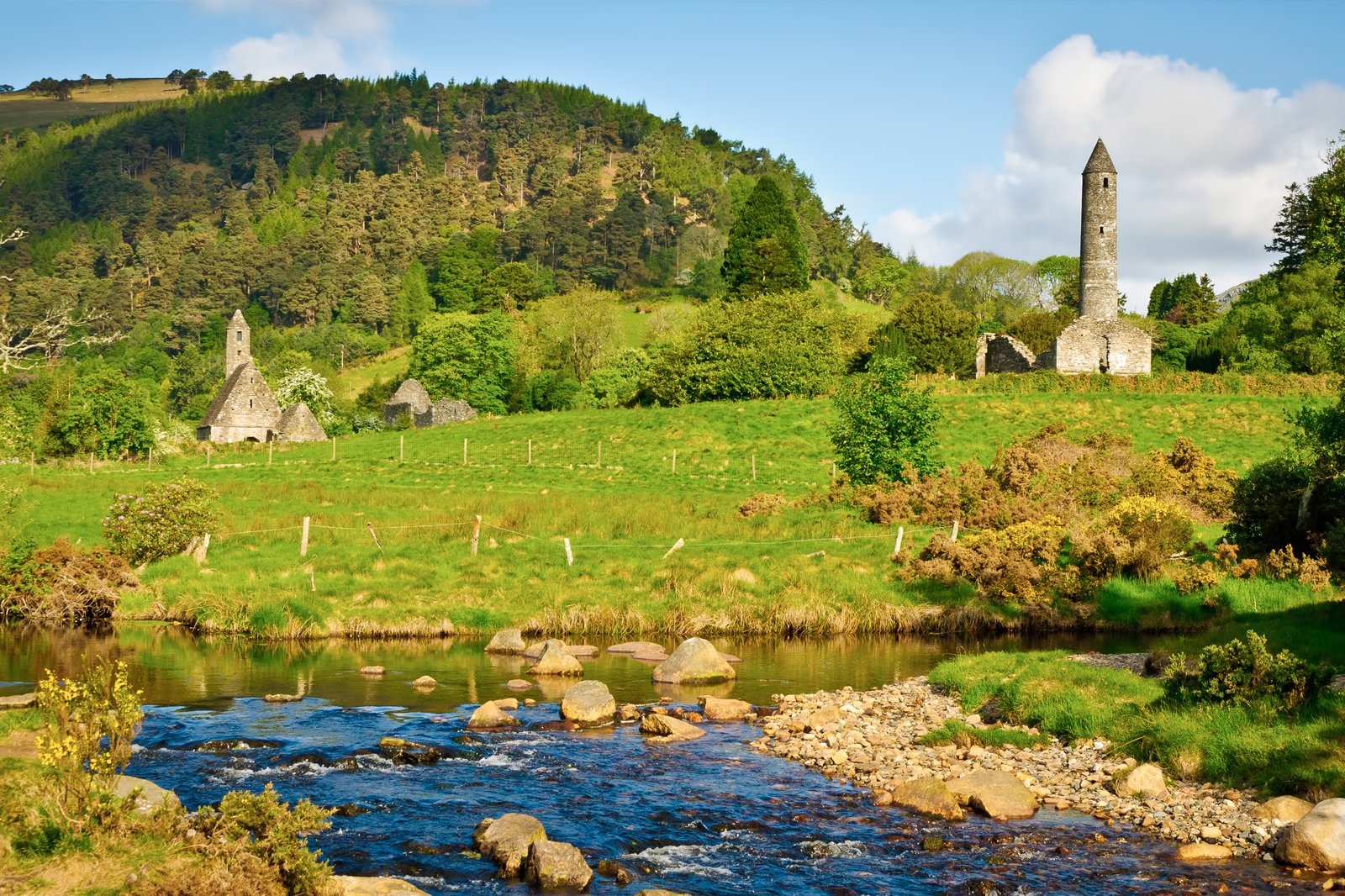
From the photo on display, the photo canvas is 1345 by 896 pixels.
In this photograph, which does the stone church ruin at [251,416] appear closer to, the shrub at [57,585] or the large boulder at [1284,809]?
the shrub at [57,585]

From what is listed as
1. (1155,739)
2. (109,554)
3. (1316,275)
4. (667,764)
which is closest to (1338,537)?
(1155,739)

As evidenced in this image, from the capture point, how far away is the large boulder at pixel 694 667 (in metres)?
25.0

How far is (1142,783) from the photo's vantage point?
54.5ft

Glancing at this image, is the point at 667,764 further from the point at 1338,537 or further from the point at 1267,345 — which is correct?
the point at 1267,345

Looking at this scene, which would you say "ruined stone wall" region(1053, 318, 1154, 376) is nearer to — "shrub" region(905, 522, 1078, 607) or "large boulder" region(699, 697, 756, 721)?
"shrub" region(905, 522, 1078, 607)

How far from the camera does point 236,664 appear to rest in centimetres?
2619

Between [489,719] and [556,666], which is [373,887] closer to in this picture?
[489,719]

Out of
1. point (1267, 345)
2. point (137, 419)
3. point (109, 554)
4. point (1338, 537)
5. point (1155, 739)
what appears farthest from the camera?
point (1267, 345)

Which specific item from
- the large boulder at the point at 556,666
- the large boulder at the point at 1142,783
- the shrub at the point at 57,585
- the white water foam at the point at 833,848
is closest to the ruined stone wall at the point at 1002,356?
the large boulder at the point at 556,666

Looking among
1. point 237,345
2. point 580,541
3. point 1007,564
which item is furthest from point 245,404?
point 1007,564

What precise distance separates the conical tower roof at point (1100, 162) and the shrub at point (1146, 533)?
61.3 metres

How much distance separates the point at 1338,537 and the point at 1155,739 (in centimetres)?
1095

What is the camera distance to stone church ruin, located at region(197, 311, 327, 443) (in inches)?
3935

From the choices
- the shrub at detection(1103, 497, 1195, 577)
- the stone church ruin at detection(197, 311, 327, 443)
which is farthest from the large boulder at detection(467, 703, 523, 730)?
the stone church ruin at detection(197, 311, 327, 443)
